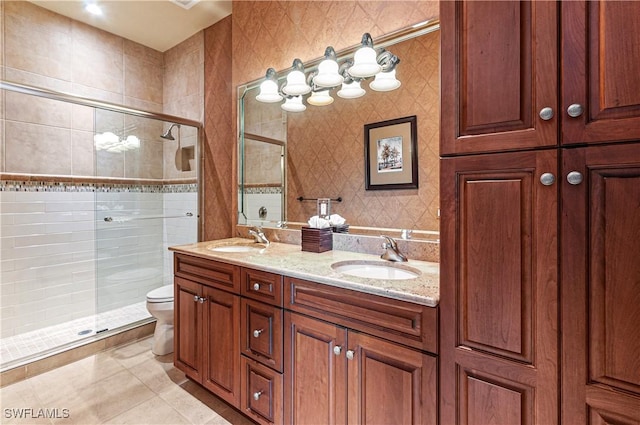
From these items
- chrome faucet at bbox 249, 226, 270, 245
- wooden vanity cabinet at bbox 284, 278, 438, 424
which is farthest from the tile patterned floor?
chrome faucet at bbox 249, 226, 270, 245

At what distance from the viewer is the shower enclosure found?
7.89 feet

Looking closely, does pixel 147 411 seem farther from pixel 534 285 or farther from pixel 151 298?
pixel 534 285

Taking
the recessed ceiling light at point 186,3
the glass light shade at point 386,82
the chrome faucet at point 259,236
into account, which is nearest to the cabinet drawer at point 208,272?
the chrome faucet at point 259,236

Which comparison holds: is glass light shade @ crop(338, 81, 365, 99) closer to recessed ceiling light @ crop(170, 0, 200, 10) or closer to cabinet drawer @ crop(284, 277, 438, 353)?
cabinet drawer @ crop(284, 277, 438, 353)

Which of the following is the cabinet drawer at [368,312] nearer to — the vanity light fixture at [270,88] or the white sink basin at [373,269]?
the white sink basin at [373,269]

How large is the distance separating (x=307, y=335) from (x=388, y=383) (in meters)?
0.37

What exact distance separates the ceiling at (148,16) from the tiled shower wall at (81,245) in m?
1.41

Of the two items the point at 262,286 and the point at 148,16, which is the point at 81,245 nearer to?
the point at 148,16

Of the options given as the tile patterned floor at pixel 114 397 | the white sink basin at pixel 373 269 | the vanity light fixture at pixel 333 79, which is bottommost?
the tile patterned floor at pixel 114 397

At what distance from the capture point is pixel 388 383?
111 centimetres

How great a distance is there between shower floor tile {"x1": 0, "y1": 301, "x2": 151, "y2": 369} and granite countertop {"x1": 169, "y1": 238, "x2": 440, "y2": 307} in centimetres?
123

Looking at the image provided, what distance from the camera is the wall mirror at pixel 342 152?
5.20 feet

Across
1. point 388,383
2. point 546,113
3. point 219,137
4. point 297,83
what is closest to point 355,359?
point 388,383

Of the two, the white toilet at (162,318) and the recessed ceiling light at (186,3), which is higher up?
the recessed ceiling light at (186,3)
